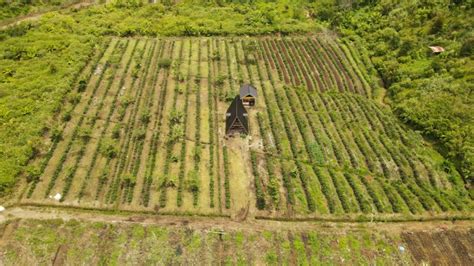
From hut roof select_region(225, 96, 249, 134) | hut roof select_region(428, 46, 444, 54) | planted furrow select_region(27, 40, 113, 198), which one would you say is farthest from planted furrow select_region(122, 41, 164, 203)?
hut roof select_region(428, 46, 444, 54)

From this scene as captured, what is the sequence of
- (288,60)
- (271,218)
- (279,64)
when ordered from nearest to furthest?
(271,218), (279,64), (288,60)

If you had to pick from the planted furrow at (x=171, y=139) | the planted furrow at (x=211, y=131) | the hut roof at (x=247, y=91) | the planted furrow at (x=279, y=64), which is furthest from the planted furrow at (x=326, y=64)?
the planted furrow at (x=171, y=139)

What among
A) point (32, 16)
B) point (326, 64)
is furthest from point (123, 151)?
point (32, 16)

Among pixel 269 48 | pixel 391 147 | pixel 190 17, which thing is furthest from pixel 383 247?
pixel 190 17

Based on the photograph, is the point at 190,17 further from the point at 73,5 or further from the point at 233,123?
the point at 233,123

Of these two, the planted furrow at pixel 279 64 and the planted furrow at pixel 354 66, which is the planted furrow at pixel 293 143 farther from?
the planted furrow at pixel 354 66

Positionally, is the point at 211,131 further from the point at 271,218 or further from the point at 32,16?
the point at 32,16

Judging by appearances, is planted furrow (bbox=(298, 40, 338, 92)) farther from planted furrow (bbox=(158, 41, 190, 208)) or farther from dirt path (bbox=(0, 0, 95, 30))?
dirt path (bbox=(0, 0, 95, 30))
